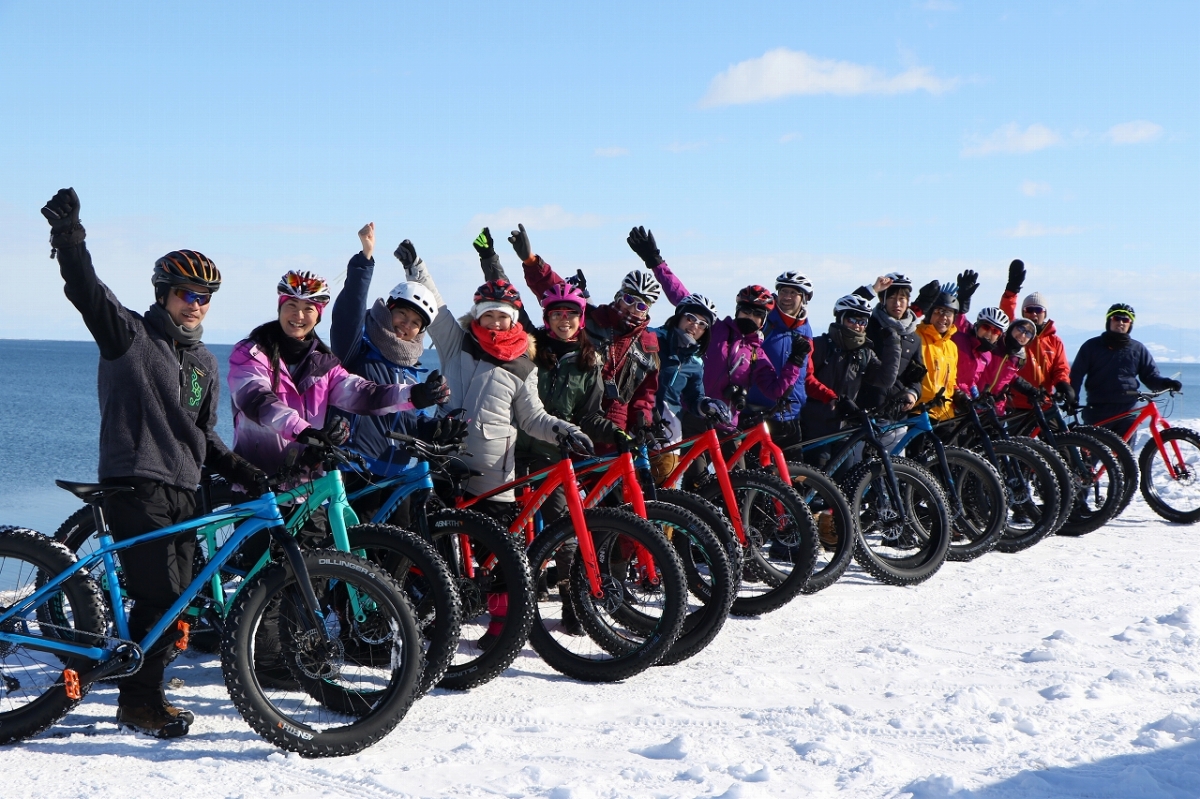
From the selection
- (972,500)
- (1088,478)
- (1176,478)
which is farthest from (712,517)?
(1176,478)

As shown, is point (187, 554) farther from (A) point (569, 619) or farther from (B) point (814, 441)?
(B) point (814, 441)

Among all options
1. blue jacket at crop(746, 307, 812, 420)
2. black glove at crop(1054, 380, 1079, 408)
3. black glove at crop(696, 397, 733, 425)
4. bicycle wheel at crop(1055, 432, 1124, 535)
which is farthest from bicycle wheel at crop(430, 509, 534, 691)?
black glove at crop(1054, 380, 1079, 408)

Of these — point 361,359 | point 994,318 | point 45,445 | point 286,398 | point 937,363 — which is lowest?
point 45,445

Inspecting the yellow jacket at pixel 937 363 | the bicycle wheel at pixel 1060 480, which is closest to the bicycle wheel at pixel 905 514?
the bicycle wheel at pixel 1060 480

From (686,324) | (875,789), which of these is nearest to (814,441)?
(686,324)

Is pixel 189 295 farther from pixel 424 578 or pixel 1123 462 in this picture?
pixel 1123 462

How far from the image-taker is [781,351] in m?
7.68

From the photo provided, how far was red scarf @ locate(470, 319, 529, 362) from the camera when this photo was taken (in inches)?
214

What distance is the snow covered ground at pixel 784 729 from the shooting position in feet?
12.1

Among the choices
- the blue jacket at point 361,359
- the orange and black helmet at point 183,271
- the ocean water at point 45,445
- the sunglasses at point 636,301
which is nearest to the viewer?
the orange and black helmet at point 183,271

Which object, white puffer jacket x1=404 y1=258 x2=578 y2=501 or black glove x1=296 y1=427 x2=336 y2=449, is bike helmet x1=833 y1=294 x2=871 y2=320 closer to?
white puffer jacket x1=404 y1=258 x2=578 y2=501

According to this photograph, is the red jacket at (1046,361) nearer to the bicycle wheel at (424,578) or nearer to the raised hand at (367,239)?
the raised hand at (367,239)

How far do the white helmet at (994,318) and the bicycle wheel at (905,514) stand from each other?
119 inches

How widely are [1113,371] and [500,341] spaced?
23.9ft
